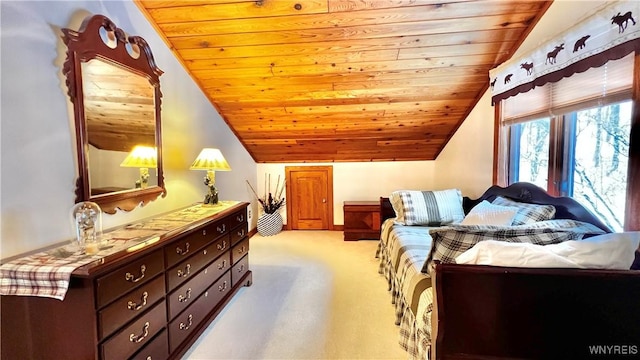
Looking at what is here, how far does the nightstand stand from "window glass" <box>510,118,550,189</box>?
73.0 inches

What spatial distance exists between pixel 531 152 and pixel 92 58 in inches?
129

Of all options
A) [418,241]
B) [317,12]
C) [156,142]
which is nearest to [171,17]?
[156,142]

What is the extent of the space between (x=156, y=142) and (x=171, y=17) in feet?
3.15

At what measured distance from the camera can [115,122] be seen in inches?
73.1

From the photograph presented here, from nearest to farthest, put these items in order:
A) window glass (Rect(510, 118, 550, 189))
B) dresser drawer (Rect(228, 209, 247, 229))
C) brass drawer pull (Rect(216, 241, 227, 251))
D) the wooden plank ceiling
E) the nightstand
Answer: the wooden plank ceiling → brass drawer pull (Rect(216, 241, 227, 251)) → window glass (Rect(510, 118, 550, 189)) → dresser drawer (Rect(228, 209, 247, 229)) → the nightstand

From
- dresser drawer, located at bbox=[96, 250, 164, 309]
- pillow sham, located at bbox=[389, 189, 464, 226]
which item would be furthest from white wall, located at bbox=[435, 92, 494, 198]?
dresser drawer, located at bbox=[96, 250, 164, 309]

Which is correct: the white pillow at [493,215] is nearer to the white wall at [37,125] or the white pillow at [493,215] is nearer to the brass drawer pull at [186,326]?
the brass drawer pull at [186,326]

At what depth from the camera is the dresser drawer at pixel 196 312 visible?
173 centimetres

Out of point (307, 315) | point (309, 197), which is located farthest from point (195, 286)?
point (309, 197)

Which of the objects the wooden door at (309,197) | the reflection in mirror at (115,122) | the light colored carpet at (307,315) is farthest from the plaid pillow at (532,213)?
the wooden door at (309,197)

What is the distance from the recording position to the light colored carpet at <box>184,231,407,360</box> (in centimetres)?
186

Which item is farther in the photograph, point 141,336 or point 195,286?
point 195,286

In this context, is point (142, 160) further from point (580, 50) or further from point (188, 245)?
point (580, 50)

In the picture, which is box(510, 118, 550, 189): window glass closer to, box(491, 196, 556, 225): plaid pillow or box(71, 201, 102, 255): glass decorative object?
box(491, 196, 556, 225): plaid pillow
